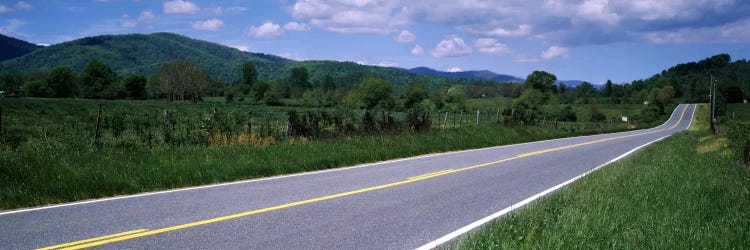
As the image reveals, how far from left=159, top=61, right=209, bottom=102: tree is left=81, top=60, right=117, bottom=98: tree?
13300mm

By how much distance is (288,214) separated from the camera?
7.27 meters

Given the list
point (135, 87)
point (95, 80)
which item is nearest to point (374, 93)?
point (135, 87)

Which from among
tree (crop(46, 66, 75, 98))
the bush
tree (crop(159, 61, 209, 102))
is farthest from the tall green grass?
tree (crop(46, 66, 75, 98))

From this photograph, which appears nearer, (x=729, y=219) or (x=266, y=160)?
(x=729, y=219)

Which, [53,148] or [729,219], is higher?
[53,148]

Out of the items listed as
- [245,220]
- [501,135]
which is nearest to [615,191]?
[245,220]

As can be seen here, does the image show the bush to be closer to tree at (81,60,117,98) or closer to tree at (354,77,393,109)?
tree at (81,60,117,98)

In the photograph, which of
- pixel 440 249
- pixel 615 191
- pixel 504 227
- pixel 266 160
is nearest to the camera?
pixel 440 249

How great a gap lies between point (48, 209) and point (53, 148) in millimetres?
4062

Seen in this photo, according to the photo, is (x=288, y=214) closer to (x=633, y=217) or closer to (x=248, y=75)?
(x=633, y=217)

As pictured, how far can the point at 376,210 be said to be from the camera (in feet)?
25.5

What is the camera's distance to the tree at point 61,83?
108188 mm

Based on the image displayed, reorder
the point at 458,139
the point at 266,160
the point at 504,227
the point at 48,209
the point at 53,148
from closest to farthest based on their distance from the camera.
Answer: the point at 504,227 → the point at 48,209 → the point at 53,148 → the point at 266,160 → the point at 458,139

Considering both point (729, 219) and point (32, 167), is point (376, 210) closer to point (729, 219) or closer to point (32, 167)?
point (729, 219)
